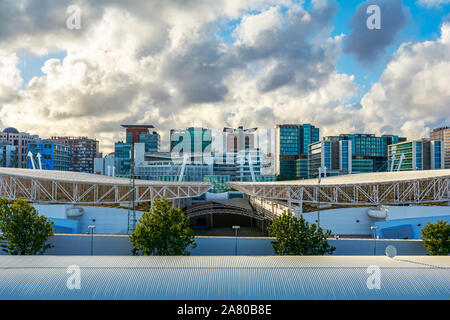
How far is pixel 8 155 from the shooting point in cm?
9669

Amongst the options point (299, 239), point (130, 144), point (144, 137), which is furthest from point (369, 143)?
point (299, 239)

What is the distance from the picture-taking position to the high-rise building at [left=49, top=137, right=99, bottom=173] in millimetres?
125419

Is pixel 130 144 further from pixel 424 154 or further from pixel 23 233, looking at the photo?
pixel 424 154

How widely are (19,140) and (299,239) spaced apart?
11575 centimetres

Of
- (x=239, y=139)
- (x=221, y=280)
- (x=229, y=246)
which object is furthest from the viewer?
(x=239, y=139)

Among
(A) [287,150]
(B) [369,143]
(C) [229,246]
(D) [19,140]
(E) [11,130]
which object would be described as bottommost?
(C) [229,246]

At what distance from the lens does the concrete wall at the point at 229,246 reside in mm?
19703

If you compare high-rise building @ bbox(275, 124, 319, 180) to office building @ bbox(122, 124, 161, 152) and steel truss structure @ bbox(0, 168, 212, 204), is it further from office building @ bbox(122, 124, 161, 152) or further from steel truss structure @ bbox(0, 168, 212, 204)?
steel truss structure @ bbox(0, 168, 212, 204)

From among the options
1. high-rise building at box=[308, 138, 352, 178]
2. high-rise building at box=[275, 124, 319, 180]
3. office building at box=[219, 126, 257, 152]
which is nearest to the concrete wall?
high-rise building at box=[308, 138, 352, 178]

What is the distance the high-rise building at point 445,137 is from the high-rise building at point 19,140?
16125cm

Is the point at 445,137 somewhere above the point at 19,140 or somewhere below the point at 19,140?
above

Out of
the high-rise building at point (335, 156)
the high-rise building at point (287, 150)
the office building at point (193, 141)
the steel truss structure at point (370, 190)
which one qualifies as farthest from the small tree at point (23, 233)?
the high-rise building at point (287, 150)

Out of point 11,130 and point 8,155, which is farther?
point 11,130
